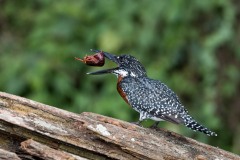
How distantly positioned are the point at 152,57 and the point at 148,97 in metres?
3.80

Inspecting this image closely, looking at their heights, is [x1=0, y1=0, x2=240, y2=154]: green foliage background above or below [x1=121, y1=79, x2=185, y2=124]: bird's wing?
above

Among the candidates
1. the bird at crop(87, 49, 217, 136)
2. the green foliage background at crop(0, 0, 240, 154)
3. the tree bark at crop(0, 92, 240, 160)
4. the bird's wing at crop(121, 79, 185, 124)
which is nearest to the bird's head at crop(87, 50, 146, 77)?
the bird at crop(87, 49, 217, 136)

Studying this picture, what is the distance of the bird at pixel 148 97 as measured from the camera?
283 inches

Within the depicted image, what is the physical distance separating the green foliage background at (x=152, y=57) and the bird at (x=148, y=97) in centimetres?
279

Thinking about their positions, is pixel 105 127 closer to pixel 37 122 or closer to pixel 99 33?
pixel 37 122

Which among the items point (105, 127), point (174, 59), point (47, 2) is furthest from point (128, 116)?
point (105, 127)

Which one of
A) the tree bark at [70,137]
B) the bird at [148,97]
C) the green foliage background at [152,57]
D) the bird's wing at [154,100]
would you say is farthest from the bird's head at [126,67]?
the green foliage background at [152,57]

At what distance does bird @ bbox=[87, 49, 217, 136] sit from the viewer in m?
7.18

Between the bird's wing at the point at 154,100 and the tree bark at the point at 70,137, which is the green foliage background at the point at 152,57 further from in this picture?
the tree bark at the point at 70,137

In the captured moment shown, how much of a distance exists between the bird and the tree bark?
0.42m

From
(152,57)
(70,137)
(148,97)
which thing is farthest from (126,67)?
(152,57)

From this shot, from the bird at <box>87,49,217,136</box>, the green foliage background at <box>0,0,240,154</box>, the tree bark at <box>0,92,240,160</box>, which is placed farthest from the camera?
the green foliage background at <box>0,0,240,154</box>

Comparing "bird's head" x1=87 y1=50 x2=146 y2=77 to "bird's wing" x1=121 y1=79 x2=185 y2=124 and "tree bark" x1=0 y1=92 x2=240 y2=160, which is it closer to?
"bird's wing" x1=121 y1=79 x2=185 y2=124

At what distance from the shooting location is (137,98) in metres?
7.39
